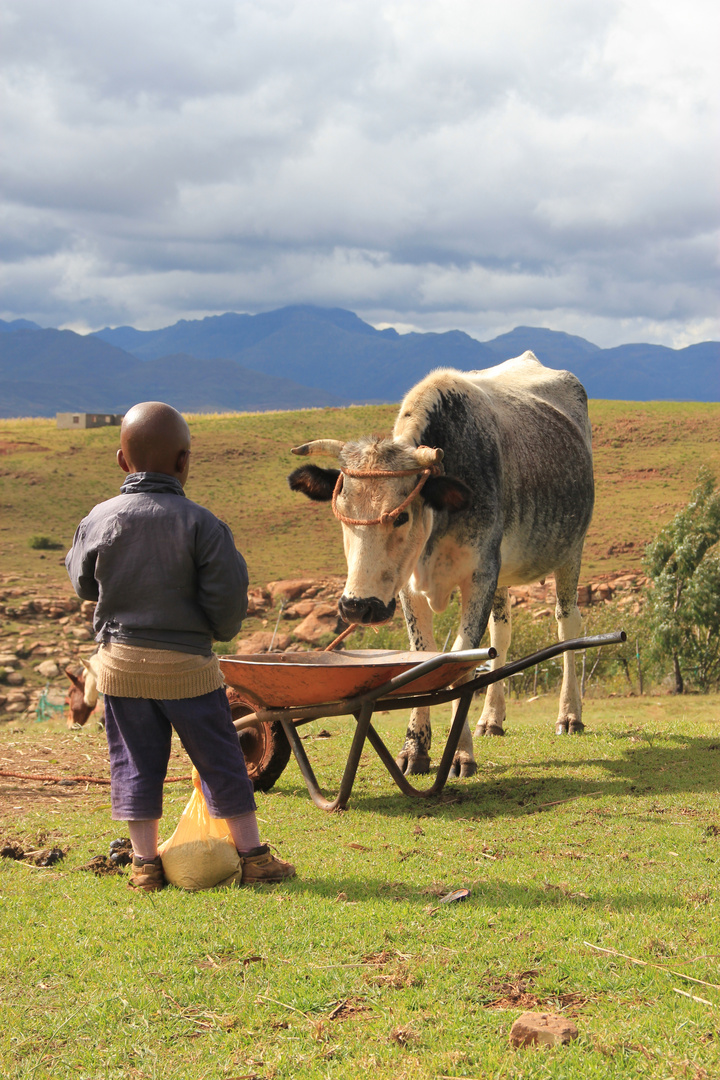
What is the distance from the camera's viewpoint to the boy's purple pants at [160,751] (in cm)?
438

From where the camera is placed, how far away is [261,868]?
4.55 metres

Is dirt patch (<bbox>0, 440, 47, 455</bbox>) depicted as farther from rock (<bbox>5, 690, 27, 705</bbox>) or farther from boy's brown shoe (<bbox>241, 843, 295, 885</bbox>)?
boy's brown shoe (<bbox>241, 843, 295, 885</bbox>)

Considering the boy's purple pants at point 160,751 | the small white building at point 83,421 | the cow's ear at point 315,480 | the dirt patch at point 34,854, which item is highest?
the small white building at point 83,421

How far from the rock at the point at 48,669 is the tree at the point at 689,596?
14310mm

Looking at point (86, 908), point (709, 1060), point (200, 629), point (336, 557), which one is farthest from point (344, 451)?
Answer: point (336, 557)

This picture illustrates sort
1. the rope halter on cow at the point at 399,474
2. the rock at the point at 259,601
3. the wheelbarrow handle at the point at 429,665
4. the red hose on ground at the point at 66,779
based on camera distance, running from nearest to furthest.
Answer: the wheelbarrow handle at the point at 429,665, the rope halter on cow at the point at 399,474, the red hose on ground at the point at 66,779, the rock at the point at 259,601

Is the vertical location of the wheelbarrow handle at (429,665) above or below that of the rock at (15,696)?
above

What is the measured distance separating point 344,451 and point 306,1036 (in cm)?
406

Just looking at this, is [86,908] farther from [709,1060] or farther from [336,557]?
[336,557]

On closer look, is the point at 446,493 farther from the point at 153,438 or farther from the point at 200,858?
the point at 200,858

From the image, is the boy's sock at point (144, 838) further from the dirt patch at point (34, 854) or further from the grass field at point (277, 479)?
the grass field at point (277, 479)

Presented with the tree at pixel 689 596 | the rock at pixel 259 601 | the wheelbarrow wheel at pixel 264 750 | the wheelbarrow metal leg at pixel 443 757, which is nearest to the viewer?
the wheelbarrow metal leg at pixel 443 757

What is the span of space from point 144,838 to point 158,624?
1.10 metres

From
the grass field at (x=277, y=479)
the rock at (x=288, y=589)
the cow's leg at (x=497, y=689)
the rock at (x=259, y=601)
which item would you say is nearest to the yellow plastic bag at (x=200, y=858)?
the cow's leg at (x=497, y=689)
